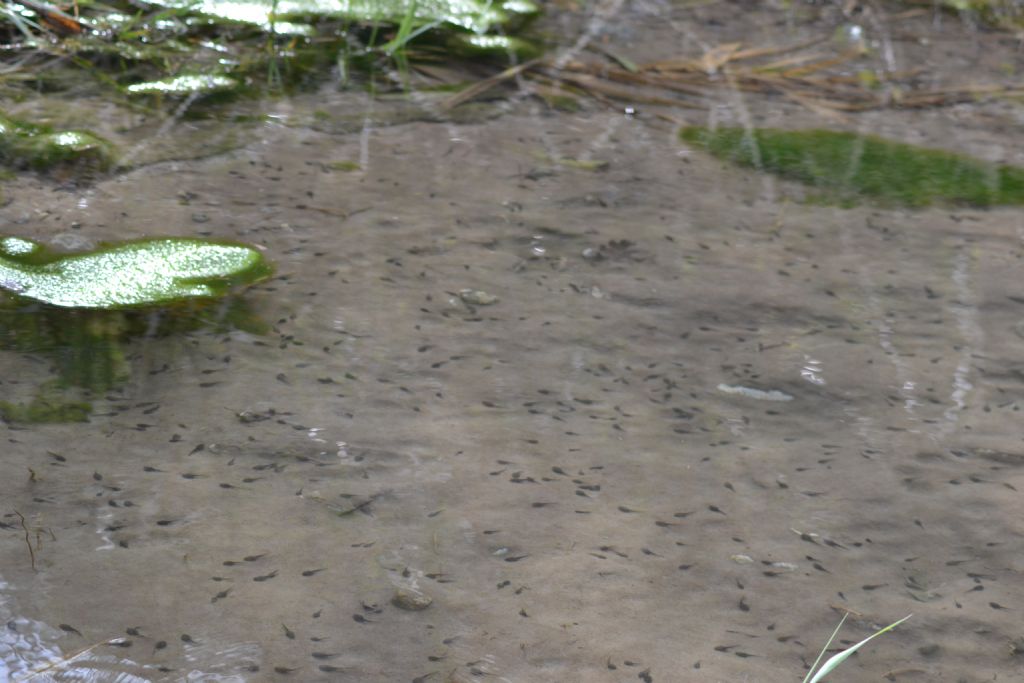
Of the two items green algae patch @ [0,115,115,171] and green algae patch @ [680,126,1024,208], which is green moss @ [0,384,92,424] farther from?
green algae patch @ [680,126,1024,208]

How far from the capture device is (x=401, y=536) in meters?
1.28

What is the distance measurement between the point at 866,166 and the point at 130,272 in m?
1.57

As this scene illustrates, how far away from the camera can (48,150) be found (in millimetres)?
Answer: 2076

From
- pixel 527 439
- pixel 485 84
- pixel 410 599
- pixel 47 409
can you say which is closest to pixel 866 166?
pixel 485 84

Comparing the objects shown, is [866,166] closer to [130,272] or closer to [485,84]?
[485,84]

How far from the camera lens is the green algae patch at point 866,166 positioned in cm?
231

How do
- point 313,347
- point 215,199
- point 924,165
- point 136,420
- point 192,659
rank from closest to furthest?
point 192,659, point 136,420, point 313,347, point 215,199, point 924,165

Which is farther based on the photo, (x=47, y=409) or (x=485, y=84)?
(x=485, y=84)

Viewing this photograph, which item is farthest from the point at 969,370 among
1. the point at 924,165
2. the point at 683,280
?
the point at 924,165

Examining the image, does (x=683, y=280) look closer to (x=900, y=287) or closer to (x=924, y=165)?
(x=900, y=287)

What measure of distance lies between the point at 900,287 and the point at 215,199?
1.23 meters

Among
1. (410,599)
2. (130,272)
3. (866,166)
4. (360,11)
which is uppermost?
(360,11)

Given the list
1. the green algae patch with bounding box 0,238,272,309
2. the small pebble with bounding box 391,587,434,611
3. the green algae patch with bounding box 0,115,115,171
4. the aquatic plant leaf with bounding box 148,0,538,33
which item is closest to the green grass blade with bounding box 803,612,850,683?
the small pebble with bounding box 391,587,434,611

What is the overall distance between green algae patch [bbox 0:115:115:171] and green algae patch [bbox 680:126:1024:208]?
4.14ft
